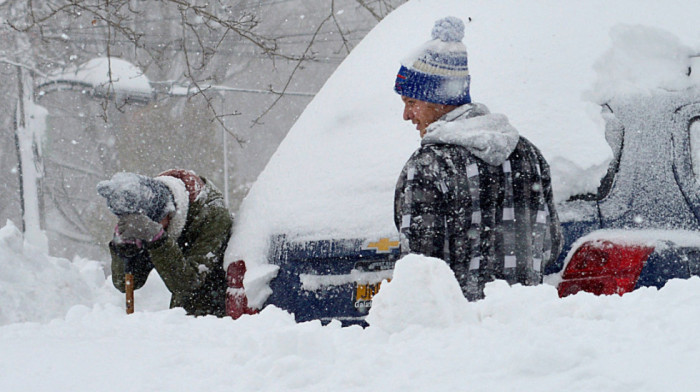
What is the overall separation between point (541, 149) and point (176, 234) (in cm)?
191

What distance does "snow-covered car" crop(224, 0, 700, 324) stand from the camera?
3154mm

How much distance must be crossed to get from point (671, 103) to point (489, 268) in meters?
1.13

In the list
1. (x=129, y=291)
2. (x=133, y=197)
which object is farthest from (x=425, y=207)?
(x=129, y=291)

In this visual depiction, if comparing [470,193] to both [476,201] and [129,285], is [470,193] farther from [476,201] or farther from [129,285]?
[129,285]

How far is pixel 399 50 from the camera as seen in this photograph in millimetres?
4090

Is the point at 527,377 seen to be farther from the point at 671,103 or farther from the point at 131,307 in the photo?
the point at 131,307

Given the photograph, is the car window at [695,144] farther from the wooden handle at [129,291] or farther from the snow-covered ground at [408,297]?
the wooden handle at [129,291]

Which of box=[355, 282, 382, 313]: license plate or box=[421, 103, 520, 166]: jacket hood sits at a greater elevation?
box=[421, 103, 520, 166]: jacket hood

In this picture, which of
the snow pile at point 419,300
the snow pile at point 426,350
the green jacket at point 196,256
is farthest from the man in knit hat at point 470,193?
the green jacket at point 196,256

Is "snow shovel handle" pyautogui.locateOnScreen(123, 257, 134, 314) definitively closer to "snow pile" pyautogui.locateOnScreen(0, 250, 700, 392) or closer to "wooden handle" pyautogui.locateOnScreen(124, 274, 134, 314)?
"wooden handle" pyautogui.locateOnScreen(124, 274, 134, 314)

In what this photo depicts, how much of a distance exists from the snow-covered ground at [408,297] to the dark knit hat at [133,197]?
19.1 inches

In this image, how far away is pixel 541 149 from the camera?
128 inches

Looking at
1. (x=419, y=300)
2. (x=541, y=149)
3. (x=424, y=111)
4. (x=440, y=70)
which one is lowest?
(x=419, y=300)

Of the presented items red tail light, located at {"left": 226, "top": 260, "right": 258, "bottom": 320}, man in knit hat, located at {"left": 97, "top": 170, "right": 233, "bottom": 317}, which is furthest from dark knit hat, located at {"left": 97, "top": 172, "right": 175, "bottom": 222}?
red tail light, located at {"left": 226, "top": 260, "right": 258, "bottom": 320}
